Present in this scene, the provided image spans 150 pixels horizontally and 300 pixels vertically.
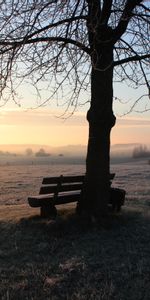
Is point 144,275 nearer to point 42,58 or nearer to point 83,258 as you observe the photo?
point 83,258

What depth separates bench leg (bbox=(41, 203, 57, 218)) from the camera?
488 inches

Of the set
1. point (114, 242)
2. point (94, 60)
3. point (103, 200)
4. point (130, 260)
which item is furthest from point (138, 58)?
point (130, 260)

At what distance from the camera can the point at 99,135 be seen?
1243 cm

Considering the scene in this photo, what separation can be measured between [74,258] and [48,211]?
310 cm

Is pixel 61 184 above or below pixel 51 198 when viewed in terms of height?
above

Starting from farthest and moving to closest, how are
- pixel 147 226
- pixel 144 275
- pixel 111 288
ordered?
pixel 147 226
pixel 144 275
pixel 111 288

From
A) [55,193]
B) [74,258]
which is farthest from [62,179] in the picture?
[74,258]

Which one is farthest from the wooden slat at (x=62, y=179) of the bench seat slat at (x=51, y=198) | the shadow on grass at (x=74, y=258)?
the shadow on grass at (x=74, y=258)

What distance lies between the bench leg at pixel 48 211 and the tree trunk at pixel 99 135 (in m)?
0.59

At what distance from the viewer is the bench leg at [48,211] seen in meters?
12.4

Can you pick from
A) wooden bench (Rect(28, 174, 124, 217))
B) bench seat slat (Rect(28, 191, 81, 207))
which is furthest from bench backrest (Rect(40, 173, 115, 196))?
bench seat slat (Rect(28, 191, 81, 207))

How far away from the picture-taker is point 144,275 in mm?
8578

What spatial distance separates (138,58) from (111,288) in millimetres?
6317

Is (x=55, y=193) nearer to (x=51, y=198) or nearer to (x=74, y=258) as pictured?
(x=51, y=198)
